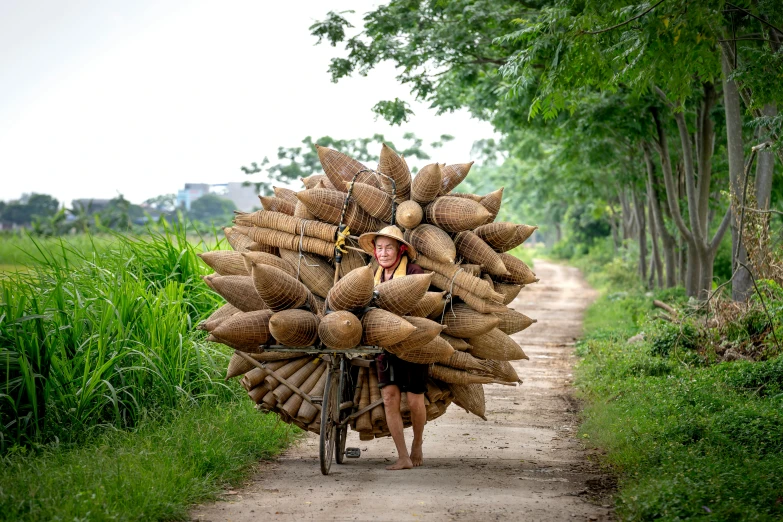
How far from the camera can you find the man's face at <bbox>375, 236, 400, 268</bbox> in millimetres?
7273

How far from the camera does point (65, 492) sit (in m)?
5.66

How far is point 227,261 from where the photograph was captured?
7.73m

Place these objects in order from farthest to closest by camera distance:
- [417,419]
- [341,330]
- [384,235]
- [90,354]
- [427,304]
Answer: [90,354] < [417,419] < [384,235] < [427,304] < [341,330]

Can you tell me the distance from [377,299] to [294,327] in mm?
Result: 662

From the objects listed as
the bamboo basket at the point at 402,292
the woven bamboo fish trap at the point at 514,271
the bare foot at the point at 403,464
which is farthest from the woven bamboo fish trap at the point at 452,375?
the woven bamboo fish trap at the point at 514,271

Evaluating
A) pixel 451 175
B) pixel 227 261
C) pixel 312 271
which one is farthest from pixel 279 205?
pixel 451 175

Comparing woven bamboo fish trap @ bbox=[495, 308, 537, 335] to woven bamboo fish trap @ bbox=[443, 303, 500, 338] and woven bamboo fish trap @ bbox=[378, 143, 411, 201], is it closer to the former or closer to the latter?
woven bamboo fish trap @ bbox=[443, 303, 500, 338]

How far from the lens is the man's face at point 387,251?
23.9 ft

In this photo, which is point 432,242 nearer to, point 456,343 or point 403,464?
point 456,343

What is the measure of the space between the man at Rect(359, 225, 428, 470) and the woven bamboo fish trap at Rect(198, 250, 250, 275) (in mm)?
1074

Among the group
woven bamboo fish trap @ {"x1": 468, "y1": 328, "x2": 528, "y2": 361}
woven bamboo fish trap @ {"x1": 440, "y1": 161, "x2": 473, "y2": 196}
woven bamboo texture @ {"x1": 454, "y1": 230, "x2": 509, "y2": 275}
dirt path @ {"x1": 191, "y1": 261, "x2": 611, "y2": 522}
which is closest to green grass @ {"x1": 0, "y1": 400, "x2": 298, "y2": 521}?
dirt path @ {"x1": 191, "y1": 261, "x2": 611, "y2": 522}

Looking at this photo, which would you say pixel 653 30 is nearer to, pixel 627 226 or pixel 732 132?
pixel 732 132

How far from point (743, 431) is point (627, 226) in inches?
1169

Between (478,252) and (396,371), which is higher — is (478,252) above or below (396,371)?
above
